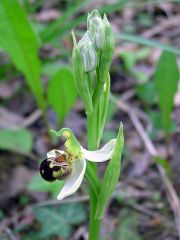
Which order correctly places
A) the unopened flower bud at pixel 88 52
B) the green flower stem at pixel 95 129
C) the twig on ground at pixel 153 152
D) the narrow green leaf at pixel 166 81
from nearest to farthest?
1. the unopened flower bud at pixel 88 52
2. the green flower stem at pixel 95 129
3. the twig on ground at pixel 153 152
4. the narrow green leaf at pixel 166 81

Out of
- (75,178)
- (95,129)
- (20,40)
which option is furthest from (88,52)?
(20,40)

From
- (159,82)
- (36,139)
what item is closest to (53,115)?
(36,139)

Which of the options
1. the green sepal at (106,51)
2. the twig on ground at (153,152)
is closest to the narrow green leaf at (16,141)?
the twig on ground at (153,152)

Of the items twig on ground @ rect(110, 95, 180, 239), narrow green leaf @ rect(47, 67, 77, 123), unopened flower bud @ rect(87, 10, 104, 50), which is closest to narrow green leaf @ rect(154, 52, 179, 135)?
twig on ground @ rect(110, 95, 180, 239)

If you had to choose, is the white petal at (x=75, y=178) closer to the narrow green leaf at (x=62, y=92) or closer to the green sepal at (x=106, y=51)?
the green sepal at (x=106, y=51)

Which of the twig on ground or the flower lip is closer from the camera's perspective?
the flower lip

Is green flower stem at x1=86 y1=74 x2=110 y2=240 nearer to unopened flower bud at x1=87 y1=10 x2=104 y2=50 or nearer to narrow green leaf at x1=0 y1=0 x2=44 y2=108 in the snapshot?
unopened flower bud at x1=87 y1=10 x2=104 y2=50

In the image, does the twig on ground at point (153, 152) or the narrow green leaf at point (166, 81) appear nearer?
the twig on ground at point (153, 152)
